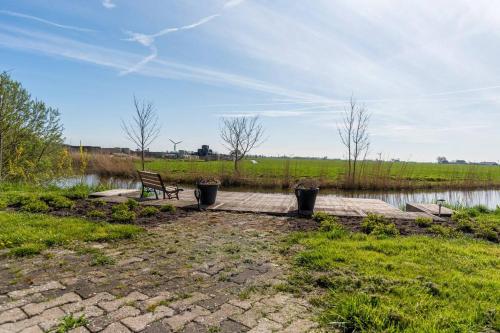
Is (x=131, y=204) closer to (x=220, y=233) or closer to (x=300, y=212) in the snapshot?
(x=220, y=233)

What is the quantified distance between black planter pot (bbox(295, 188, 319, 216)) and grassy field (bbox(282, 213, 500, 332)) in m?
2.24

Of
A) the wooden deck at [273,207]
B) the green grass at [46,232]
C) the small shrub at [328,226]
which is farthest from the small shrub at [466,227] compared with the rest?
the green grass at [46,232]

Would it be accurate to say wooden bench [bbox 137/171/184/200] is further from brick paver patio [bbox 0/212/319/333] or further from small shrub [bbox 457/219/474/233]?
small shrub [bbox 457/219/474/233]

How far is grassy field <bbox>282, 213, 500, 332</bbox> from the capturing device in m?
2.71

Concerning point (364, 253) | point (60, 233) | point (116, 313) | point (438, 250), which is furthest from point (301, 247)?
point (60, 233)

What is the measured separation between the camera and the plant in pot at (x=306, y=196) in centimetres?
777

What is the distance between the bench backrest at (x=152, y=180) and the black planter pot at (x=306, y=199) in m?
3.92

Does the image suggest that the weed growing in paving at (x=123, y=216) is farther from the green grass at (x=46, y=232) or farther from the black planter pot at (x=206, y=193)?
the black planter pot at (x=206, y=193)

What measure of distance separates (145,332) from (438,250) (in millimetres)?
4331

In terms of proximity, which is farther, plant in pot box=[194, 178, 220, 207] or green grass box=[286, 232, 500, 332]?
plant in pot box=[194, 178, 220, 207]

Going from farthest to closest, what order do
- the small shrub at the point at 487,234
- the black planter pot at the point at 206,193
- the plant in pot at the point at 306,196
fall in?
the black planter pot at the point at 206,193 < the plant in pot at the point at 306,196 < the small shrub at the point at 487,234

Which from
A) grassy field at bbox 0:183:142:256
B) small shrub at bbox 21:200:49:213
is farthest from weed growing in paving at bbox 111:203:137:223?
small shrub at bbox 21:200:49:213

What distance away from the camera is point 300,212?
7.82 m

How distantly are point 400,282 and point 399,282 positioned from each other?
15 mm
